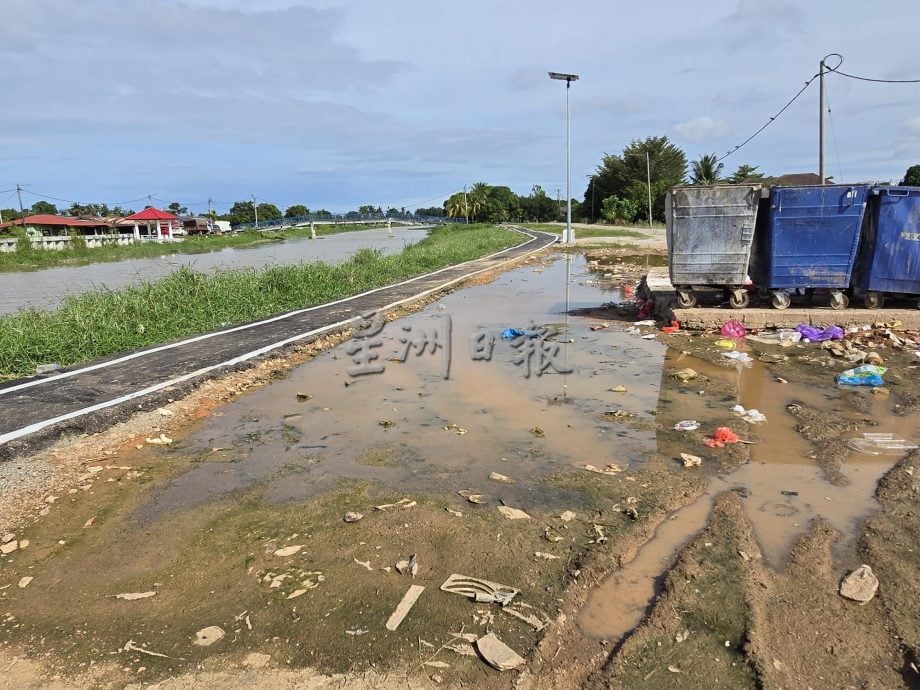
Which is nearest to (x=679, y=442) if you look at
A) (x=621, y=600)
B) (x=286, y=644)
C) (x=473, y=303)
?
(x=621, y=600)

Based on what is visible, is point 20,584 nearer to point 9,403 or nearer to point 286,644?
point 286,644

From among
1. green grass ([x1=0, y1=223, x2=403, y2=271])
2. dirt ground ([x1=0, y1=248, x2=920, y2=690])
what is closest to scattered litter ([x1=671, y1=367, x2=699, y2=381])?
dirt ground ([x1=0, y1=248, x2=920, y2=690])

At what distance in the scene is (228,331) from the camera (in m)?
8.53

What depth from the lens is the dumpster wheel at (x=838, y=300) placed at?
25.7 feet

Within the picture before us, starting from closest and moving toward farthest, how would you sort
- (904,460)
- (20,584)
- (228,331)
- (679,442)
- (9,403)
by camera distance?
(20,584)
(904,460)
(679,442)
(9,403)
(228,331)

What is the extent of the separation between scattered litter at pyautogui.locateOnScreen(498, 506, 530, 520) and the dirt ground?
65 mm

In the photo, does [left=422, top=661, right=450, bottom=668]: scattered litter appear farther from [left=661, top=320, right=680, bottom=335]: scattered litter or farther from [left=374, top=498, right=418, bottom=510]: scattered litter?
[left=661, top=320, right=680, bottom=335]: scattered litter

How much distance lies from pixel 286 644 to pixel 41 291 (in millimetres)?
21119

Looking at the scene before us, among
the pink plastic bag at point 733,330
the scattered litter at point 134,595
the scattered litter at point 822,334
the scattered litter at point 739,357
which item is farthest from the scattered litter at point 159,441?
the scattered litter at point 822,334

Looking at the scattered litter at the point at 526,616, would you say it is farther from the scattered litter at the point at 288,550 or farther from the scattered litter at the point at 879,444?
the scattered litter at the point at 879,444

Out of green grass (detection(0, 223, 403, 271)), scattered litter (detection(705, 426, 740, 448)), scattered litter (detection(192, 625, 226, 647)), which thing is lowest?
scattered litter (detection(192, 625, 226, 647))

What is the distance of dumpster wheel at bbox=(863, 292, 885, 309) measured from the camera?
25.4 ft

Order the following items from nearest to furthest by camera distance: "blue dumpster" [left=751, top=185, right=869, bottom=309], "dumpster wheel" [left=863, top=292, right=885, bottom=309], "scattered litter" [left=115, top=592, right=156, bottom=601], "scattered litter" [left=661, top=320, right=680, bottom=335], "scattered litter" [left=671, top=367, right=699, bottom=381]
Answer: "scattered litter" [left=115, top=592, right=156, bottom=601] < "scattered litter" [left=671, top=367, right=699, bottom=381] < "blue dumpster" [left=751, top=185, right=869, bottom=309] < "dumpster wheel" [left=863, top=292, right=885, bottom=309] < "scattered litter" [left=661, top=320, right=680, bottom=335]

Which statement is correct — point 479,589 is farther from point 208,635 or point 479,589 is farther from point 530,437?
point 530,437
